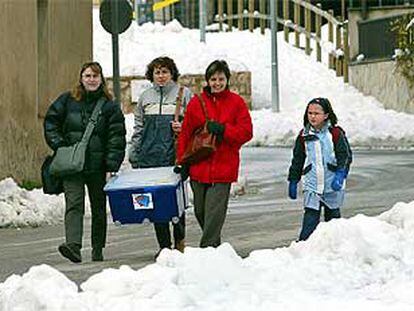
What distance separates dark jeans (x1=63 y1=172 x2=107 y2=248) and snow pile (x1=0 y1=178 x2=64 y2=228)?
3.68 metres

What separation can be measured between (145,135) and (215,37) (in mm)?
Result: 32796

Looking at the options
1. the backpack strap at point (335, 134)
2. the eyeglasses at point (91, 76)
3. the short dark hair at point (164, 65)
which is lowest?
the backpack strap at point (335, 134)

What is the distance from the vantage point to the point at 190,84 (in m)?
37.0

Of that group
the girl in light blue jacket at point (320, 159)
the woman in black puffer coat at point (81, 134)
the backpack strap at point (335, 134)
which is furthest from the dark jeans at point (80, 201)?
the backpack strap at point (335, 134)

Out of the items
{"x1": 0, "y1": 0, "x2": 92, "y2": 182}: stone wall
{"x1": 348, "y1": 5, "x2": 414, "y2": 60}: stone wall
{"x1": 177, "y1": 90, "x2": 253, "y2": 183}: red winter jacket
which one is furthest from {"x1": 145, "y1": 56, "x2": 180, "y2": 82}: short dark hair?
{"x1": 348, "y1": 5, "x2": 414, "y2": 60}: stone wall

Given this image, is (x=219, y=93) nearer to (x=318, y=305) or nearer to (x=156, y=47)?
(x=318, y=305)

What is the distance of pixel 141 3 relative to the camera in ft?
165

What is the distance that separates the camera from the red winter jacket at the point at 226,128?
1147 centimetres

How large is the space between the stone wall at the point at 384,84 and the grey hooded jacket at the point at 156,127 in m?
23.8

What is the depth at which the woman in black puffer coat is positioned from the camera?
1220cm

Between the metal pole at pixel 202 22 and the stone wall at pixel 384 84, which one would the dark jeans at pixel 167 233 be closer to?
the stone wall at pixel 384 84

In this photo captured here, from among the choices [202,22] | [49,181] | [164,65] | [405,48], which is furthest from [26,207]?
[202,22]

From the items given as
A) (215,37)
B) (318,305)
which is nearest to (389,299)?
(318,305)

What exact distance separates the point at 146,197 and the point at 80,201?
2.31 feet
